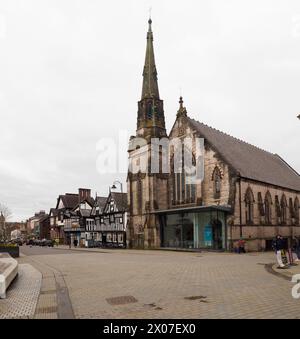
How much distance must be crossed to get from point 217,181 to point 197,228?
5.34 metres

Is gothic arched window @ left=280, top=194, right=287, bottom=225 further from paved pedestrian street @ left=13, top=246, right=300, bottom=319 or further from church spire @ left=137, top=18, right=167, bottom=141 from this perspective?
paved pedestrian street @ left=13, top=246, right=300, bottom=319

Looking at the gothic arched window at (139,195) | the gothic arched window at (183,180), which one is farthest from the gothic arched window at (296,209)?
the gothic arched window at (139,195)

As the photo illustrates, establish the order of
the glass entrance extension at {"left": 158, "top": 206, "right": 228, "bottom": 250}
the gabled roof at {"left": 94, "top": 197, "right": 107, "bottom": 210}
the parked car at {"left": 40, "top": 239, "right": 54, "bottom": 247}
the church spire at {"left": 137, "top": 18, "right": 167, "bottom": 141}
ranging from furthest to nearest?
the parked car at {"left": 40, "top": 239, "right": 54, "bottom": 247} < the gabled roof at {"left": 94, "top": 197, "right": 107, "bottom": 210} < the church spire at {"left": 137, "top": 18, "right": 167, "bottom": 141} < the glass entrance extension at {"left": 158, "top": 206, "right": 228, "bottom": 250}

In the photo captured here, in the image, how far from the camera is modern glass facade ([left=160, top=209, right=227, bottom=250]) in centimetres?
3622

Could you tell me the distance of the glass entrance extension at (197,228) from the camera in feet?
118

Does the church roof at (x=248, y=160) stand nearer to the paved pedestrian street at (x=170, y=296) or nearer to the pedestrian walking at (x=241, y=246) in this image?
the pedestrian walking at (x=241, y=246)

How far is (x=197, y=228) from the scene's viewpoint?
37438 mm

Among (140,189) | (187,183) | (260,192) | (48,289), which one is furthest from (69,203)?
(48,289)

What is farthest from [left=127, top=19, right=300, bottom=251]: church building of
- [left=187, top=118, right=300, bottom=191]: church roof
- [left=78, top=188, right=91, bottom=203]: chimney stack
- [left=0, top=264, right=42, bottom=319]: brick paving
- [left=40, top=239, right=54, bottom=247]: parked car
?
[left=78, top=188, right=91, bottom=203]: chimney stack

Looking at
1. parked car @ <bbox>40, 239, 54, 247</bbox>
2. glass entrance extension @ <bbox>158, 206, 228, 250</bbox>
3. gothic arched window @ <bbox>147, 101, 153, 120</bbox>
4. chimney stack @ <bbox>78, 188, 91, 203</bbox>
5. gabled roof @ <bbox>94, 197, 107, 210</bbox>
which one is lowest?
parked car @ <bbox>40, 239, 54, 247</bbox>

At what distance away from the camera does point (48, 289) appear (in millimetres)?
13562

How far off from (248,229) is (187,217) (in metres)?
6.70

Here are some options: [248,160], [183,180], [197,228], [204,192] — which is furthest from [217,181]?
[248,160]
